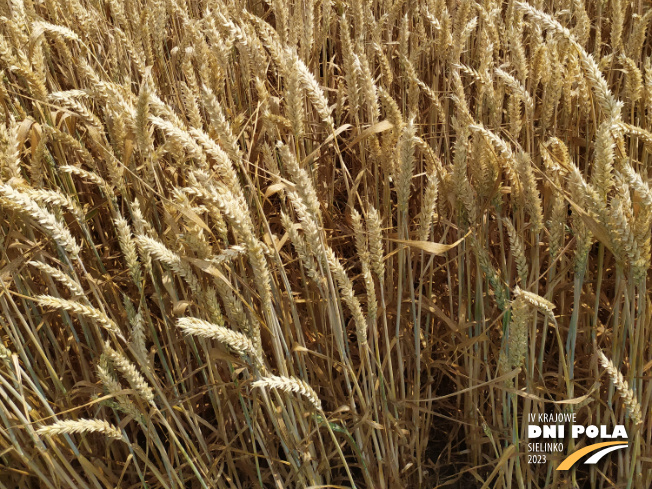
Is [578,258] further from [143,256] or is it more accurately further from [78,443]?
[78,443]

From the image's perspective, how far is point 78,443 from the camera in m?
1.49

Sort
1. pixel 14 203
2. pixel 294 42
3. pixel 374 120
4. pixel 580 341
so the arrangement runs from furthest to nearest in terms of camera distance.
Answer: pixel 294 42, pixel 580 341, pixel 374 120, pixel 14 203

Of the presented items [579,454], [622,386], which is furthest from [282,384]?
[579,454]

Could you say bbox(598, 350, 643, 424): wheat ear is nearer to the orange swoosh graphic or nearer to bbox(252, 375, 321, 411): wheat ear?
the orange swoosh graphic

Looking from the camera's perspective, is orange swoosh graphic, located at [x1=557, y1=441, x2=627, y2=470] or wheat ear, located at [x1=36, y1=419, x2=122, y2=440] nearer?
wheat ear, located at [x1=36, y1=419, x2=122, y2=440]

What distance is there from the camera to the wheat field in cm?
104

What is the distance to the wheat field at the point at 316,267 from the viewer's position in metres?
1.04

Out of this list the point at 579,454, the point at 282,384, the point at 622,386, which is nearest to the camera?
the point at 282,384

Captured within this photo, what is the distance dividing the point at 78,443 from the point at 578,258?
4.11 feet

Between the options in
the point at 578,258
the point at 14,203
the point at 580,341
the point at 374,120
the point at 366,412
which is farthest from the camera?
the point at 580,341

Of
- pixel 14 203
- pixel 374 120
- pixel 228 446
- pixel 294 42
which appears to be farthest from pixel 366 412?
pixel 294 42

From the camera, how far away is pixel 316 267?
4.39 feet

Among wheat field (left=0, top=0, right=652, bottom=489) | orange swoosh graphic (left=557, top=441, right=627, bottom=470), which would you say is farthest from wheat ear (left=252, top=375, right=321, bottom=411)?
orange swoosh graphic (left=557, top=441, right=627, bottom=470)

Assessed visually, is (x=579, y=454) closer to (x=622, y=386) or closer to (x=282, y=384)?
(x=622, y=386)
